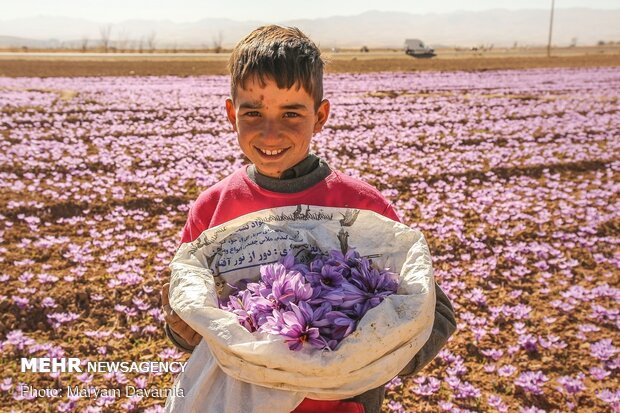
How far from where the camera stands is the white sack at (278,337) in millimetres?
1179

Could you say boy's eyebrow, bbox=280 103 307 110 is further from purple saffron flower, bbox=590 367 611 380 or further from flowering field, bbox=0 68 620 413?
purple saffron flower, bbox=590 367 611 380

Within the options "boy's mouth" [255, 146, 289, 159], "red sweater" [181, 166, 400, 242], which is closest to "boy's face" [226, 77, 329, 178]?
"boy's mouth" [255, 146, 289, 159]

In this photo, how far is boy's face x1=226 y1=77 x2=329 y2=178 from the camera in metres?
1.67

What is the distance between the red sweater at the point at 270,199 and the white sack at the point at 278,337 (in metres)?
0.22

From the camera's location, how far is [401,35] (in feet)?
609

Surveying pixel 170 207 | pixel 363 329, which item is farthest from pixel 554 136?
pixel 363 329

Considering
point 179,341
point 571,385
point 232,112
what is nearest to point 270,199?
point 232,112

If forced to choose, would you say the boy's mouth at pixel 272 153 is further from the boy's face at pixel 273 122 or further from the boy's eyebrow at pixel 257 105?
the boy's eyebrow at pixel 257 105

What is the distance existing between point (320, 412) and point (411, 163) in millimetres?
8358

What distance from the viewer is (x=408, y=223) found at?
655 cm

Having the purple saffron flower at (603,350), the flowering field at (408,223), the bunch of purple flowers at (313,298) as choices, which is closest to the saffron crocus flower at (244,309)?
the bunch of purple flowers at (313,298)

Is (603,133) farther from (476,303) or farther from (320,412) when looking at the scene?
(320,412)

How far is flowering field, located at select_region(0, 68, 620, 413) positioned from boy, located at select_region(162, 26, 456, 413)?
2192 mm

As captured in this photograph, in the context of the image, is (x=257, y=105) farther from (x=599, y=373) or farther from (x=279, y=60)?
(x=599, y=373)
